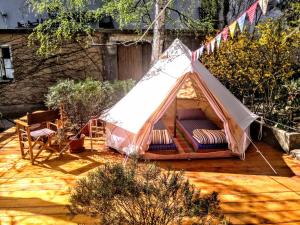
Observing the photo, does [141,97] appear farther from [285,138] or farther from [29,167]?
[285,138]

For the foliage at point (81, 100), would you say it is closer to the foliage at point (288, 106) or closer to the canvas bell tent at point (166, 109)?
the canvas bell tent at point (166, 109)

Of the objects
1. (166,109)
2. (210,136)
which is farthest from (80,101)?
(210,136)

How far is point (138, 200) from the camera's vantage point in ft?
7.38

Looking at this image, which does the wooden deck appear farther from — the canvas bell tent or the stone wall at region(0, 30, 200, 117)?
the stone wall at region(0, 30, 200, 117)

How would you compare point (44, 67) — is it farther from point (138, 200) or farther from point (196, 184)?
point (138, 200)

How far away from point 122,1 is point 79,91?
115 inches

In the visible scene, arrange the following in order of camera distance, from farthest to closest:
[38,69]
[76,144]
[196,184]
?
[38,69]
[76,144]
[196,184]

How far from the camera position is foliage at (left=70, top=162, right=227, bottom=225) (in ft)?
7.22

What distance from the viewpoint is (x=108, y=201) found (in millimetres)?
2211

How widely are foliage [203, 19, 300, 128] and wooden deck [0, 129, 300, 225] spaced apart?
60.0 inches

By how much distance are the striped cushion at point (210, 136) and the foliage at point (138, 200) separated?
3.34 metres

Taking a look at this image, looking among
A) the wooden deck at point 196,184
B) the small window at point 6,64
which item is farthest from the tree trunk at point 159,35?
the small window at point 6,64

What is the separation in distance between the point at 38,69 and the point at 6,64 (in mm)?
1160

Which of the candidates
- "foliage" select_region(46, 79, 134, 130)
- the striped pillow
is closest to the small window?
"foliage" select_region(46, 79, 134, 130)
